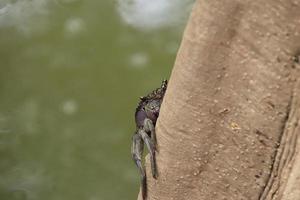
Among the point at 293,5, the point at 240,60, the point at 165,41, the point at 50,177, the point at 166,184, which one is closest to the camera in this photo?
the point at 293,5

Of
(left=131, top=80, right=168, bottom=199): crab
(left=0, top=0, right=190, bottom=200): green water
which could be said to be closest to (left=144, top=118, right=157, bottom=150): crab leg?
(left=131, top=80, right=168, bottom=199): crab

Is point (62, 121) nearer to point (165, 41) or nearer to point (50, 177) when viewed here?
point (50, 177)

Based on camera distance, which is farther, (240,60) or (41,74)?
(41,74)

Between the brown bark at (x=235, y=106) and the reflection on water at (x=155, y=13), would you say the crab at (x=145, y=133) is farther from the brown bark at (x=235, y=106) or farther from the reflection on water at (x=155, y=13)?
the reflection on water at (x=155, y=13)

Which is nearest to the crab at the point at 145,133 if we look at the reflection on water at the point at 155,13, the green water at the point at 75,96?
the green water at the point at 75,96

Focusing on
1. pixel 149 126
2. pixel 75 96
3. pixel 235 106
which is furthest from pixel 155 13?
pixel 235 106

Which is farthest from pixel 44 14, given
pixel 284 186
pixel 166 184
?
pixel 284 186

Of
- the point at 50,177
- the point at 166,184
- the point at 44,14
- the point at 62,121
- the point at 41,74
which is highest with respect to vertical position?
the point at 44,14

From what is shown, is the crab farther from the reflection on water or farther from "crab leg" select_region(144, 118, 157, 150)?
the reflection on water
